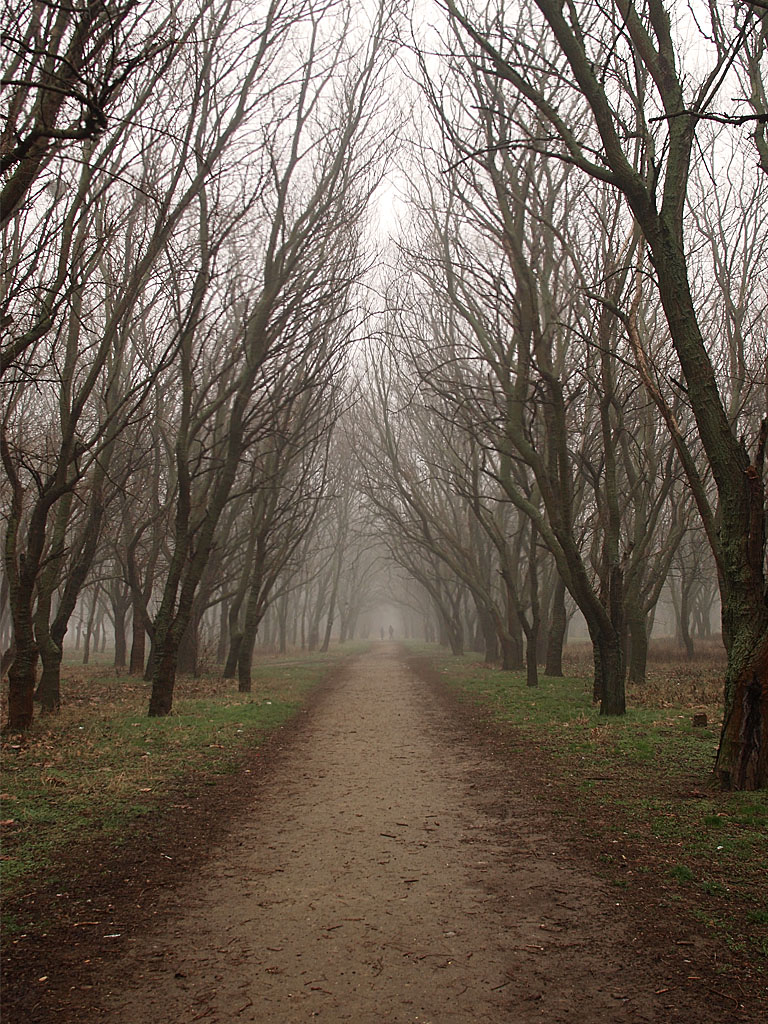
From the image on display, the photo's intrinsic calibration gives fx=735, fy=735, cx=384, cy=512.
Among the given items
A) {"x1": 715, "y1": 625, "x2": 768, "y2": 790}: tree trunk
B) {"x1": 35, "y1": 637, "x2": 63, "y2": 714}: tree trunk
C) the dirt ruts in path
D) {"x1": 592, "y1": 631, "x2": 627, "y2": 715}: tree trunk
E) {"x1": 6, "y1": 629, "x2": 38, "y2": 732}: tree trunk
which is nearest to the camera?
the dirt ruts in path

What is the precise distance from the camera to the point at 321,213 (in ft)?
41.0

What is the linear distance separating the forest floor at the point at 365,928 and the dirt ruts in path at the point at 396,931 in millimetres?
12

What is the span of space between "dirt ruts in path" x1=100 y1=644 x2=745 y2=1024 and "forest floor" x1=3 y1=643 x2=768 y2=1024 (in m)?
0.01

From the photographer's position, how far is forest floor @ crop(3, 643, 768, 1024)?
296cm

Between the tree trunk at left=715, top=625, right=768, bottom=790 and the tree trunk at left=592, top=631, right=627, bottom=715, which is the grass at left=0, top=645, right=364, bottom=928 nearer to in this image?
the tree trunk at left=715, top=625, right=768, bottom=790

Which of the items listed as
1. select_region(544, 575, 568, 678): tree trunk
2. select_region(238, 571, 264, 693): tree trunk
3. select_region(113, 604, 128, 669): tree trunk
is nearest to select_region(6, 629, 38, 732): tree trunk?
select_region(238, 571, 264, 693): tree trunk

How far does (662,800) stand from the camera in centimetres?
579

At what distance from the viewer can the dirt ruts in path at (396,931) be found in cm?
296

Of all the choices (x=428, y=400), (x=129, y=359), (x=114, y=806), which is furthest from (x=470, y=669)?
(x=114, y=806)

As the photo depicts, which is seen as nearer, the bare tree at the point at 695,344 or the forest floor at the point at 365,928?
the forest floor at the point at 365,928

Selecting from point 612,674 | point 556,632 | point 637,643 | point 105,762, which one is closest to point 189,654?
point 556,632

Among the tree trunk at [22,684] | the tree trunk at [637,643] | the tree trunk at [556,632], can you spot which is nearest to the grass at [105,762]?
the tree trunk at [22,684]

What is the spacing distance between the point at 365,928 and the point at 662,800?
309 centimetres

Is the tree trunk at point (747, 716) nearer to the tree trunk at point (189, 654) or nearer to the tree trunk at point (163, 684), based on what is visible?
the tree trunk at point (163, 684)
